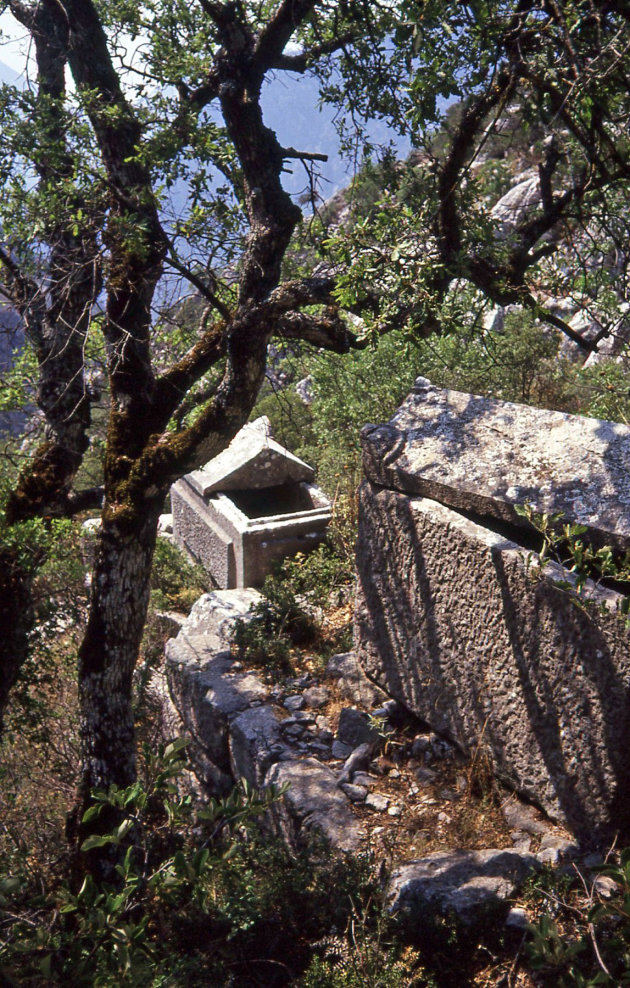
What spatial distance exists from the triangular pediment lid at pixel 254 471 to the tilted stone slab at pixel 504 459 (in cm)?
373

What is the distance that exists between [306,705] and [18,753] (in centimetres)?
262

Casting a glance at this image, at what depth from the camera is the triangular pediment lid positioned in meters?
7.80

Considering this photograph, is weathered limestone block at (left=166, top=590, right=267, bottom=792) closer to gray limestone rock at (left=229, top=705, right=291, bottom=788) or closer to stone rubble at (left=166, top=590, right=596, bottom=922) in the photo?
stone rubble at (left=166, top=590, right=596, bottom=922)

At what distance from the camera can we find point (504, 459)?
3.65 m

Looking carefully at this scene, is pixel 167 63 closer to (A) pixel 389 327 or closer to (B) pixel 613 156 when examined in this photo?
(A) pixel 389 327

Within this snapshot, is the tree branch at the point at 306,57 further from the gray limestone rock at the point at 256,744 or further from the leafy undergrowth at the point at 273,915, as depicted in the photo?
the leafy undergrowth at the point at 273,915

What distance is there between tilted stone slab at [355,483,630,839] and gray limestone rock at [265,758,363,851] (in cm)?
63

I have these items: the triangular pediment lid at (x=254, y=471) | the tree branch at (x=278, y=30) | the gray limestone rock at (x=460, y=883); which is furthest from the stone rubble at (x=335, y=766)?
the tree branch at (x=278, y=30)

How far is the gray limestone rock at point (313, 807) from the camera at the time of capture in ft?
11.5

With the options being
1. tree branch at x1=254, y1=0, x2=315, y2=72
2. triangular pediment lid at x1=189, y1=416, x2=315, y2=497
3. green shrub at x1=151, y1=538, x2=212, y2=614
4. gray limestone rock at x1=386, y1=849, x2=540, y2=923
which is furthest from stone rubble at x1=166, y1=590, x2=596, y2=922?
tree branch at x1=254, y1=0, x2=315, y2=72

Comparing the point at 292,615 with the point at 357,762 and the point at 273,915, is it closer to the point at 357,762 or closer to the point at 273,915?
the point at 357,762

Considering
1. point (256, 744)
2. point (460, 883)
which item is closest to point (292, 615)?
point (256, 744)

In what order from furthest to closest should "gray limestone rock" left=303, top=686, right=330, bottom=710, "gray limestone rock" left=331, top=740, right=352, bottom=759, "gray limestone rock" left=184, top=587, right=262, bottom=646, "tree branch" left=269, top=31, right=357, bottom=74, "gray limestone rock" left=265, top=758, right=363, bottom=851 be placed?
1. "gray limestone rock" left=184, top=587, right=262, bottom=646
2. "tree branch" left=269, top=31, right=357, bottom=74
3. "gray limestone rock" left=303, top=686, right=330, bottom=710
4. "gray limestone rock" left=331, top=740, right=352, bottom=759
5. "gray limestone rock" left=265, top=758, right=363, bottom=851

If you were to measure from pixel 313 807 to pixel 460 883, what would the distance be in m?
0.92
